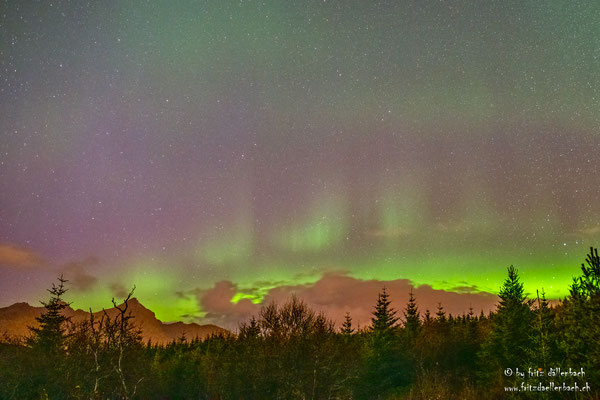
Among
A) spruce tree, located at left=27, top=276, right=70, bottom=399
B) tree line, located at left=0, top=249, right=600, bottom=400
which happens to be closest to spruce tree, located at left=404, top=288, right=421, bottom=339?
tree line, located at left=0, top=249, right=600, bottom=400

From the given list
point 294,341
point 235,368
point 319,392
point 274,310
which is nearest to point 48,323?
point 235,368

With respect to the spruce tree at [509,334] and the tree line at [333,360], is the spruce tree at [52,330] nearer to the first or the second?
the tree line at [333,360]

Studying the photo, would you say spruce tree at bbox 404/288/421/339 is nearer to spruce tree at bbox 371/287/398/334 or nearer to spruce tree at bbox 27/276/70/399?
spruce tree at bbox 371/287/398/334

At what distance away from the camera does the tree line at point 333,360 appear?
27.4 meters

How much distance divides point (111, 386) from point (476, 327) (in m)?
44.7

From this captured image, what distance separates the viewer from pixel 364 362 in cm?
4781

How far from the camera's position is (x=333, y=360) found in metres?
39.6

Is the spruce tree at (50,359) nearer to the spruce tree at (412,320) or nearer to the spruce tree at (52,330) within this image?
the spruce tree at (52,330)

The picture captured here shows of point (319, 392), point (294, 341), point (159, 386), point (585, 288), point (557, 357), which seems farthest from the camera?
point (159, 386)

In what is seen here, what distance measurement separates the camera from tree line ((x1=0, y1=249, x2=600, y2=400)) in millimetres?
27359

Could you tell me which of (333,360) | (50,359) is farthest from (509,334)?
(50,359)

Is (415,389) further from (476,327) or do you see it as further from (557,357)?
(476,327)

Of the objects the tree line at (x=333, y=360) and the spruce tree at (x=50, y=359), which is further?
the spruce tree at (x=50, y=359)

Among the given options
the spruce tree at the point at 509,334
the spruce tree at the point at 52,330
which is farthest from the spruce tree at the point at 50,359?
the spruce tree at the point at 509,334
